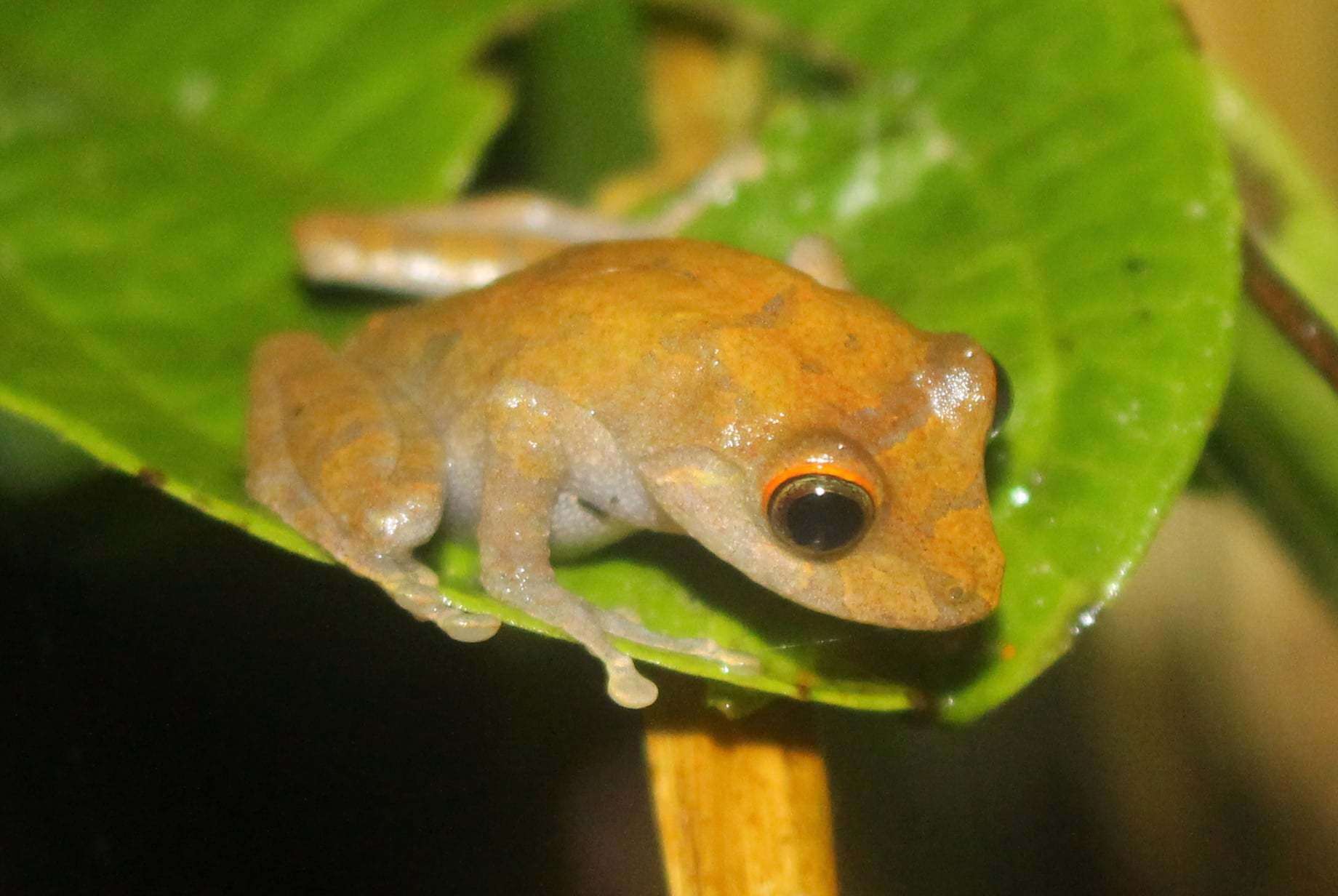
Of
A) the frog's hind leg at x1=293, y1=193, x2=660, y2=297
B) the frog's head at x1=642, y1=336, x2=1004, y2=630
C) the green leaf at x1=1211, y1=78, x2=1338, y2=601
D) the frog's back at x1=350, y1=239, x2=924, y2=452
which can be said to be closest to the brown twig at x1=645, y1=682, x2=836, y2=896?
the frog's head at x1=642, y1=336, x2=1004, y2=630

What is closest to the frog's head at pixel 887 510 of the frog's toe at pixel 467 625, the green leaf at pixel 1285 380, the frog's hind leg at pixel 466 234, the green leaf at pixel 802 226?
the green leaf at pixel 802 226

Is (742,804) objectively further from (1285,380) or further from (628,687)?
(1285,380)

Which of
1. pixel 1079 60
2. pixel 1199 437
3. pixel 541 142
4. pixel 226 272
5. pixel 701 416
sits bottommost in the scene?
pixel 226 272

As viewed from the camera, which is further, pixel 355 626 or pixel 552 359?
pixel 355 626

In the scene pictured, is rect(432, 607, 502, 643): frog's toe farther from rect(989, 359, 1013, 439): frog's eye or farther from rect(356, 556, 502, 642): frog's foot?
rect(989, 359, 1013, 439): frog's eye

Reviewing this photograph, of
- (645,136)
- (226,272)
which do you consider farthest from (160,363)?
(645,136)

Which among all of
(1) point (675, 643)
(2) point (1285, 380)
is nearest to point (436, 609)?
(1) point (675, 643)

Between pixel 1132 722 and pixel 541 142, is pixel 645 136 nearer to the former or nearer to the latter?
pixel 541 142
